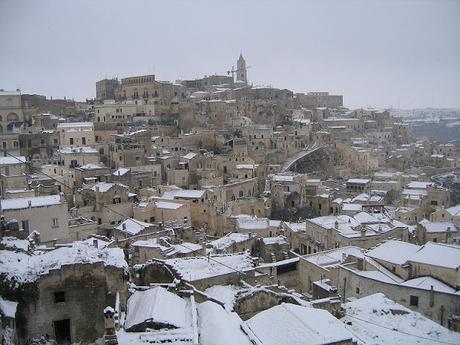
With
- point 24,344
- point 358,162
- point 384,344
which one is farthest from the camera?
point 358,162

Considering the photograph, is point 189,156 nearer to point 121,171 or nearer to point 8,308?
point 121,171

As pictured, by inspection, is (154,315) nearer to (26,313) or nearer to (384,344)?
(26,313)

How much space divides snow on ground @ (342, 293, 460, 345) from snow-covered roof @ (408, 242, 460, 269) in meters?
3.74

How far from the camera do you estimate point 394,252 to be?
21.2m

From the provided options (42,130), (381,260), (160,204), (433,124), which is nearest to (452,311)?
(381,260)

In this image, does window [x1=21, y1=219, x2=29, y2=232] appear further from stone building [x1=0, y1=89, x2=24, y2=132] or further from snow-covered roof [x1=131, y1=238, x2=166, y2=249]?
stone building [x1=0, y1=89, x2=24, y2=132]

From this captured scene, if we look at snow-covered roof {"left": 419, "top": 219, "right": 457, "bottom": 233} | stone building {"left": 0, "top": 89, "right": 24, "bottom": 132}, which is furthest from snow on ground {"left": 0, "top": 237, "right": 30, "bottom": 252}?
stone building {"left": 0, "top": 89, "right": 24, "bottom": 132}

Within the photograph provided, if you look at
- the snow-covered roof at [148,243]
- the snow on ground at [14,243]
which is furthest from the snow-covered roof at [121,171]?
the snow on ground at [14,243]

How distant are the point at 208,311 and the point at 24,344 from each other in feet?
16.3

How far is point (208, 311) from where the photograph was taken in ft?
45.9

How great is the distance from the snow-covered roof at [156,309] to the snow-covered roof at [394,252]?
33.5 feet

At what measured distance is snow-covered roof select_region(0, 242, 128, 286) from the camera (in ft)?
40.6

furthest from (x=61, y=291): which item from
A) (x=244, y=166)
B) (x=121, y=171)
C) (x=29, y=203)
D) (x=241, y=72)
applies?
(x=241, y=72)

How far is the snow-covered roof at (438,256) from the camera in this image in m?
18.9
